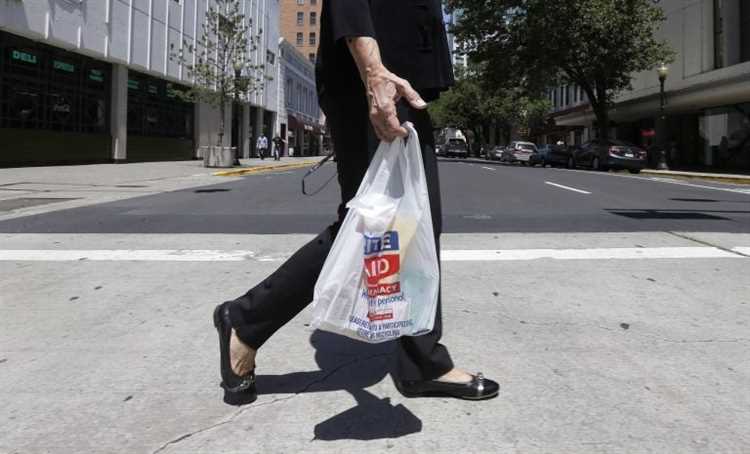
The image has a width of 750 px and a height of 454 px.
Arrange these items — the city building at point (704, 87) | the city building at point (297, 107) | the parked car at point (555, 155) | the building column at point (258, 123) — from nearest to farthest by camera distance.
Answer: the city building at point (704, 87)
the parked car at point (555, 155)
the building column at point (258, 123)
the city building at point (297, 107)

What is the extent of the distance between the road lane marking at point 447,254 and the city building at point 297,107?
139ft

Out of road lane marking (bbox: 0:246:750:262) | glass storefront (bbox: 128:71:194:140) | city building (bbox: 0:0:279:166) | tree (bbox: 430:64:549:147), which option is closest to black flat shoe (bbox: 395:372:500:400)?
road lane marking (bbox: 0:246:750:262)

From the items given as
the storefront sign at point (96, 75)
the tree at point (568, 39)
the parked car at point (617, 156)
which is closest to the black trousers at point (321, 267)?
the parked car at point (617, 156)

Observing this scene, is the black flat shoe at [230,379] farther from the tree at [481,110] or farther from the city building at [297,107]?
the tree at [481,110]

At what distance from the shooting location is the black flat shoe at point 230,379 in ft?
7.70

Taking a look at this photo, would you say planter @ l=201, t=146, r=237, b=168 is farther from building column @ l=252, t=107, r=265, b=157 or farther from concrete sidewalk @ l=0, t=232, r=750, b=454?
building column @ l=252, t=107, r=265, b=157

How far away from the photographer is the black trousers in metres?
2.29

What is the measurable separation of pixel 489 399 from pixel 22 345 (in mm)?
2198

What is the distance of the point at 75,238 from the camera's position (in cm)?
608

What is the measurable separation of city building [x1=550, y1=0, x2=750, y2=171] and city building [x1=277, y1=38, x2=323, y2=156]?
2391cm

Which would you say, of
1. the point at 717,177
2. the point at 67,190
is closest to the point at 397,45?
the point at 67,190

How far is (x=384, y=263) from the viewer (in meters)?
1.99

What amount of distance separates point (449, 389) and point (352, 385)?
407 mm

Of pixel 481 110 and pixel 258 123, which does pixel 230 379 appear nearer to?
pixel 258 123
